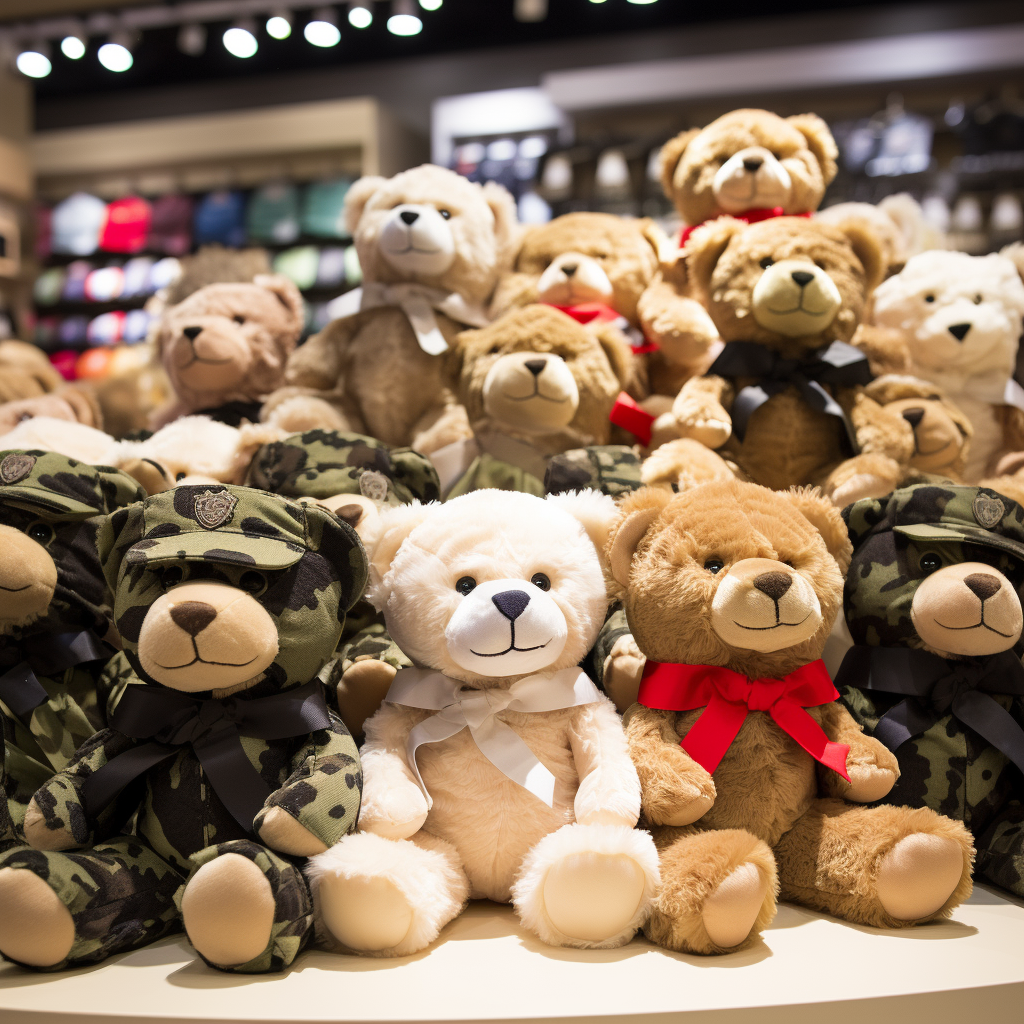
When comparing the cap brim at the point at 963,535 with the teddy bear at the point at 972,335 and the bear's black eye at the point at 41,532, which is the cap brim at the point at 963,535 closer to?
the teddy bear at the point at 972,335

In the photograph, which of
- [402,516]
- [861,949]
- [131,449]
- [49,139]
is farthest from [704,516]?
[49,139]

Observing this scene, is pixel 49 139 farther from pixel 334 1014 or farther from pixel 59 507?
pixel 334 1014

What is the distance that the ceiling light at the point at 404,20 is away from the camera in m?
4.23

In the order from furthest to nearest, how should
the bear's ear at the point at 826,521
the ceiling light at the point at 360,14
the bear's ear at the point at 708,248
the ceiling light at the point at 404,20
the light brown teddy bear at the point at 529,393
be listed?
the ceiling light at the point at 360,14 → the ceiling light at the point at 404,20 → the bear's ear at the point at 708,248 → the light brown teddy bear at the point at 529,393 → the bear's ear at the point at 826,521

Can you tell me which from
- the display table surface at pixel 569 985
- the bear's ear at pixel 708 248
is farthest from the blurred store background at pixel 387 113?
the display table surface at pixel 569 985

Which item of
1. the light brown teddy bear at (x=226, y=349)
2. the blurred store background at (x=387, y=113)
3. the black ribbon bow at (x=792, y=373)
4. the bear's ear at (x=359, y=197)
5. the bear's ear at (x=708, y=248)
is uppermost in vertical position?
the blurred store background at (x=387, y=113)

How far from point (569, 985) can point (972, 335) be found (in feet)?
4.69

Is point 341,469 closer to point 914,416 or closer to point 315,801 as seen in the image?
point 315,801

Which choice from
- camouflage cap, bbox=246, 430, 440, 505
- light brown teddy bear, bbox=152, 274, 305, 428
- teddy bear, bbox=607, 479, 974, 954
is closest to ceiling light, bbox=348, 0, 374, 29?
light brown teddy bear, bbox=152, 274, 305, 428

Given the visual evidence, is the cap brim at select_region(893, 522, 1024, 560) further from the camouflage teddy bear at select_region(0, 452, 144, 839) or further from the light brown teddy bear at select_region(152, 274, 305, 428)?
the light brown teddy bear at select_region(152, 274, 305, 428)

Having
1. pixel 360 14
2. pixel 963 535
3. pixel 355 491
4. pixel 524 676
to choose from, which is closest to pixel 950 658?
pixel 963 535

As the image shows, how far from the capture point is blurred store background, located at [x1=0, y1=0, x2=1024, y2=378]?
4.03 metres

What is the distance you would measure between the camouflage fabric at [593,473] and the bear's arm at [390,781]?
1.54 feet

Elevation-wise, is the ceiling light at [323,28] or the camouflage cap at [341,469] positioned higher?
the ceiling light at [323,28]
